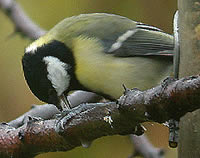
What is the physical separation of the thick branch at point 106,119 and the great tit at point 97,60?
0.22 metres

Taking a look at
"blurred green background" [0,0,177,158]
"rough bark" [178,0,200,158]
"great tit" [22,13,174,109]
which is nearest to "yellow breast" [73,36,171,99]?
"great tit" [22,13,174,109]

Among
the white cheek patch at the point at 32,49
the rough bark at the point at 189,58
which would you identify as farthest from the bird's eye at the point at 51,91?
the rough bark at the point at 189,58

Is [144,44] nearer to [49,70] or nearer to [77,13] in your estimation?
[49,70]

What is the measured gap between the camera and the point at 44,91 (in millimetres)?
1446

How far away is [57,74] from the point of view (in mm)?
1482

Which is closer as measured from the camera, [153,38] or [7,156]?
[7,156]

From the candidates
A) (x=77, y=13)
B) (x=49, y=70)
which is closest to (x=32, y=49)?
(x=49, y=70)

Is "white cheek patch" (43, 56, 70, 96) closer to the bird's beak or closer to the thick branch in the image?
the bird's beak

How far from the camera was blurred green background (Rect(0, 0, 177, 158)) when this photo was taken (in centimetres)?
195

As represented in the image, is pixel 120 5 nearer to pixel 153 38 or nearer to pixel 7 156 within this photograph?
pixel 153 38

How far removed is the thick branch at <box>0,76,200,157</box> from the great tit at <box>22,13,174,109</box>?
220mm

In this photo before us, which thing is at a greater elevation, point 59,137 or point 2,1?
point 2,1

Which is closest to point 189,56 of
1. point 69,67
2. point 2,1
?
point 69,67

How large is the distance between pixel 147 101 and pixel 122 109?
8cm
